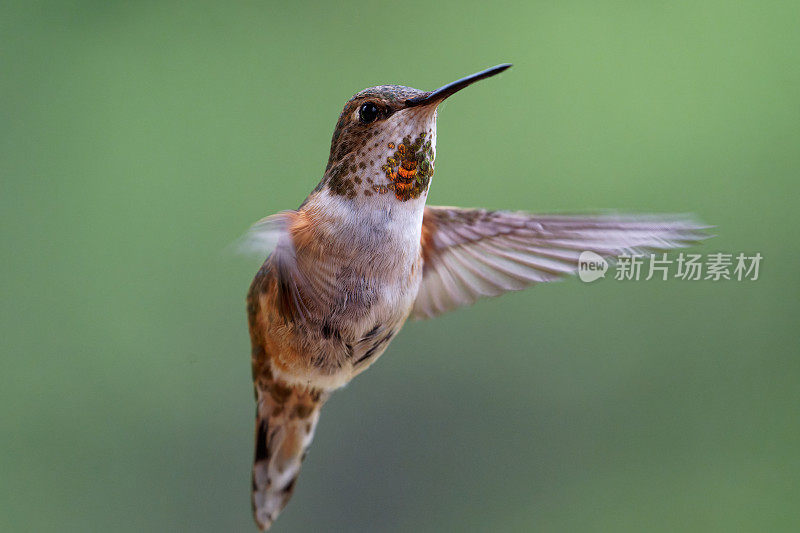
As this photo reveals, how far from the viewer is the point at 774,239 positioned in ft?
4.84

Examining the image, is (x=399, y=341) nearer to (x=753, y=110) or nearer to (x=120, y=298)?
(x=120, y=298)

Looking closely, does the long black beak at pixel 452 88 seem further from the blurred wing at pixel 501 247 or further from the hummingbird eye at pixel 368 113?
the blurred wing at pixel 501 247

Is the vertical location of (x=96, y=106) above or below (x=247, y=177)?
above

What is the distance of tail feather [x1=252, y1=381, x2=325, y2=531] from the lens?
809mm

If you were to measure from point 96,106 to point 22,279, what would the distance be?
1.18 feet

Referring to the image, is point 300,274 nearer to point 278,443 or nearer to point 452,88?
point 452,88

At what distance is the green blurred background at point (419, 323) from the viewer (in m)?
1.36

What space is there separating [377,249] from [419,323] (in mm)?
788

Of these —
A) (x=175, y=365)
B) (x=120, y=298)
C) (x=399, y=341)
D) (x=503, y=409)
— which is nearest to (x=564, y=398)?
(x=503, y=409)

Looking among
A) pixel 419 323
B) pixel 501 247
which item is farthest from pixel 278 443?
pixel 419 323

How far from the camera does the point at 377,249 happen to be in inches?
24.5

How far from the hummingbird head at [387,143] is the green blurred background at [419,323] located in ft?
2.29

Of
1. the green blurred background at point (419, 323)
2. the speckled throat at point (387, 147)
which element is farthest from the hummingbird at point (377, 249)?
the green blurred background at point (419, 323)

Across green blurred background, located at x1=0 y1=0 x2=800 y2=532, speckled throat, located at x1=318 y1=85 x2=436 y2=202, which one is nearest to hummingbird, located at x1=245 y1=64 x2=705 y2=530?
speckled throat, located at x1=318 y1=85 x2=436 y2=202
